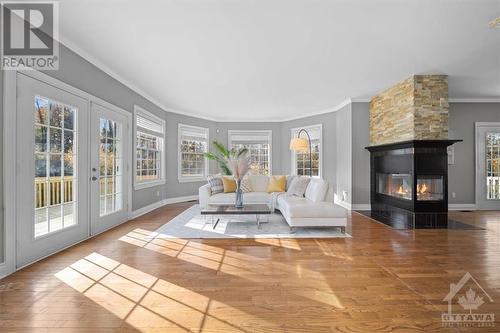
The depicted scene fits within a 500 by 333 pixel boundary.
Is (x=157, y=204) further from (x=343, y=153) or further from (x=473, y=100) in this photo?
(x=473, y=100)

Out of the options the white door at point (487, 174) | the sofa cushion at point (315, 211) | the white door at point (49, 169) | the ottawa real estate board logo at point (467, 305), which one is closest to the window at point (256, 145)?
the sofa cushion at point (315, 211)

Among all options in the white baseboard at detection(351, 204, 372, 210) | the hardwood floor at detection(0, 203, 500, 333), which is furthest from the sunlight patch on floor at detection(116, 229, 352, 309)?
the white baseboard at detection(351, 204, 372, 210)

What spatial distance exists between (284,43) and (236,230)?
288cm

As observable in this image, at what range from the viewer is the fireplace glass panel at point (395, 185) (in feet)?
15.8

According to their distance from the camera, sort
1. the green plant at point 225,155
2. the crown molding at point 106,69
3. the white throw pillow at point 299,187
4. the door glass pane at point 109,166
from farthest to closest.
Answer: the green plant at point 225,155 → the white throw pillow at point 299,187 → the door glass pane at point 109,166 → the crown molding at point 106,69

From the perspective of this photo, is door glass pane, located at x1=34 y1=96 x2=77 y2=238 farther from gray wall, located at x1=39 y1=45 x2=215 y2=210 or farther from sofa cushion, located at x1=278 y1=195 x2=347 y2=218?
sofa cushion, located at x1=278 y1=195 x2=347 y2=218

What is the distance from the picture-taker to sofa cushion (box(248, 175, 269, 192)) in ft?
19.6

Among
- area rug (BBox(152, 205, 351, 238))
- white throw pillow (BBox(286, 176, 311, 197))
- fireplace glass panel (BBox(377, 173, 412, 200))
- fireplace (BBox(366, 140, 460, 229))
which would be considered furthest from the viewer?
white throw pillow (BBox(286, 176, 311, 197))

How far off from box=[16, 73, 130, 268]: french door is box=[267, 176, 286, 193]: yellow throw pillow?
3153 mm

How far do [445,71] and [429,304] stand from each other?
4.19 meters

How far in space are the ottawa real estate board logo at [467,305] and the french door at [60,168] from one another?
3947mm

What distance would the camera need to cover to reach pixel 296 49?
3.55 m

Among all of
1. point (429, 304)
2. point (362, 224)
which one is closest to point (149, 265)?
point (429, 304)

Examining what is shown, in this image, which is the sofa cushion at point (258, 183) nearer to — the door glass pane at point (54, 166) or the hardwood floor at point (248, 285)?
the hardwood floor at point (248, 285)
